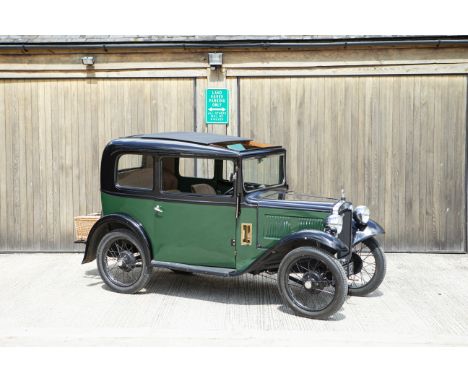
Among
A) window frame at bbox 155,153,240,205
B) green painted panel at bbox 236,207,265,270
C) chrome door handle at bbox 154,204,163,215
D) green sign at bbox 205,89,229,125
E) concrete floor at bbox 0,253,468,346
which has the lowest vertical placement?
concrete floor at bbox 0,253,468,346

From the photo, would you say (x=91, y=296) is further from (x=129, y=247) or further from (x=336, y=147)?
(x=336, y=147)

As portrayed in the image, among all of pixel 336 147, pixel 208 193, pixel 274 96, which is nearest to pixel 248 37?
pixel 274 96

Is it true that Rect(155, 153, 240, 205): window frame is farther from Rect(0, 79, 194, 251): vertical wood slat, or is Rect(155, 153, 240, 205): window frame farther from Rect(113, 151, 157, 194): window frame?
Rect(0, 79, 194, 251): vertical wood slat

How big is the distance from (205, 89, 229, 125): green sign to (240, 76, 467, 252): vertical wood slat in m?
0.24

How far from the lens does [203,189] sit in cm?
855

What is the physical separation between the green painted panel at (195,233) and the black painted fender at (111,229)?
4.6 inches

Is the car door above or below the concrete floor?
above

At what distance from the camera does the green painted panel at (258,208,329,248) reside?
25.8ft

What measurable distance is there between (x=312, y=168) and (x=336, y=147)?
0.45 metres

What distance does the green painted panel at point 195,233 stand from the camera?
815cm

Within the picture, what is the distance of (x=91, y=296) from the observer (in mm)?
8500

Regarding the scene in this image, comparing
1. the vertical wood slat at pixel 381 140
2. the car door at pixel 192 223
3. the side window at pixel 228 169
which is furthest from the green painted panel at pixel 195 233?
the vertical wood slat at pixel 381 140

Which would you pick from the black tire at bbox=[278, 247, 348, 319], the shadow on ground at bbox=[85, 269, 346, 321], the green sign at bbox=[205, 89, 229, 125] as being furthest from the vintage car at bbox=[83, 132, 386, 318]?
the green sign at bbox=[205, 89, 229, 125]

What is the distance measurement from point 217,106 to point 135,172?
2369mm
